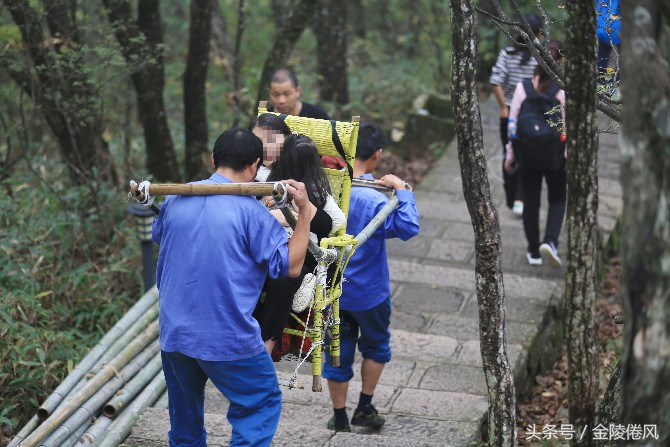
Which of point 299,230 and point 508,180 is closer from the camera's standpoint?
point 299,230

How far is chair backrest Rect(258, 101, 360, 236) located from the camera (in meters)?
4.52

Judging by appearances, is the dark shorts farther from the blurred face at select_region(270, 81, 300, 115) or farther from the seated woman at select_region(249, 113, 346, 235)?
the blurred face at select_region(270, 81, 300, 115)

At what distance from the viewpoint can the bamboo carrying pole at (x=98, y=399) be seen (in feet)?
16.5

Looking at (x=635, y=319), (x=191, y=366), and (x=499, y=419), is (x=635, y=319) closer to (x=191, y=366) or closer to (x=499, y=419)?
(x=499, y=419)

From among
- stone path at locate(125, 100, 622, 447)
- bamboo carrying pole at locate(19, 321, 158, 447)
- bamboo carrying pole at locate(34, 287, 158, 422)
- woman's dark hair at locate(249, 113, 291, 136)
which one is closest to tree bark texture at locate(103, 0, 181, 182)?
bamboo carrying pole at locate(34, 287, 158, 422)

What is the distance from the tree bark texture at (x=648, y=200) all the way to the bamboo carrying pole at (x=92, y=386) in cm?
341

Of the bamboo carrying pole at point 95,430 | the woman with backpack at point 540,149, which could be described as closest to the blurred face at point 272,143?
the bamboo carrying pole at point 95,430

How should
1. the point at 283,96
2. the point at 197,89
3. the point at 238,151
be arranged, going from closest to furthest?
the point at 238,151 → the point at 283,96 → the point at 197,89

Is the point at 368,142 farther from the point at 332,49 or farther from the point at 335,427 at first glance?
the point at 332,49

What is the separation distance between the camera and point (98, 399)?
17.6ft

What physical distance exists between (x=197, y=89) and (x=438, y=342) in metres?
3.98

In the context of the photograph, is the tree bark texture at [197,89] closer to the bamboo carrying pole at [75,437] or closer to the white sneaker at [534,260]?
the white sneaker at [534,260]

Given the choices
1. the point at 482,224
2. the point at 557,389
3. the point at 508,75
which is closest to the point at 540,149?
the point at 508,75

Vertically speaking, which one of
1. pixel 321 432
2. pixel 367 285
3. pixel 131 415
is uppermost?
pixel 367 285
